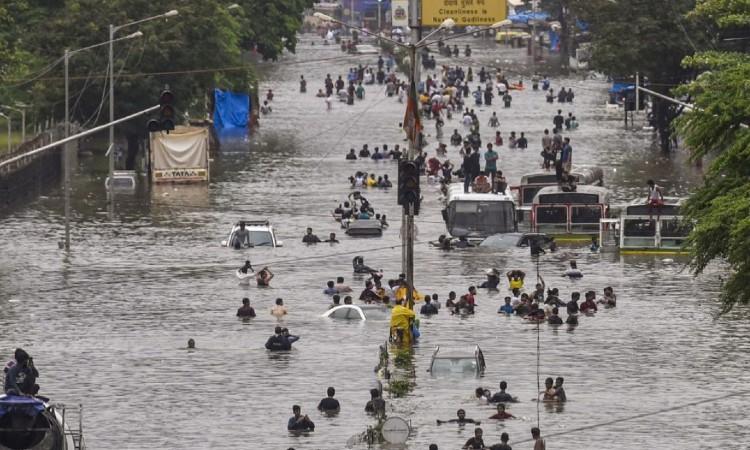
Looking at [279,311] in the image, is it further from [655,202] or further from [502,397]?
[655,202]

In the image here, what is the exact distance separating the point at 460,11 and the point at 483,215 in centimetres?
5203

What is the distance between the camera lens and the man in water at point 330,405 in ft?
159

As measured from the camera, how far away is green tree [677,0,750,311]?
139 feet

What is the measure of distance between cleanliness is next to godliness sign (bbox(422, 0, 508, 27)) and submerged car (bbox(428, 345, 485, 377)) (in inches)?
2994

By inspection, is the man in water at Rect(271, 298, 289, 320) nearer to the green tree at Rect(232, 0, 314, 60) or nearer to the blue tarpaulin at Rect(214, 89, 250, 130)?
the blue tarpaulin at Rect(214, 89, 250, 130)

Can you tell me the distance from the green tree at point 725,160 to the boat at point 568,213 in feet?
104

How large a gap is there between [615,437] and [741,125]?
692 cm

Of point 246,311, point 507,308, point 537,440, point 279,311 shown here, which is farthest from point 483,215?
point 537,440

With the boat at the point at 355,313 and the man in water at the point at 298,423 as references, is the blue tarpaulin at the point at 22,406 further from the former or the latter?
the boat at the point at 355,313

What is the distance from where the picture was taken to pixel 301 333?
58.9 meters

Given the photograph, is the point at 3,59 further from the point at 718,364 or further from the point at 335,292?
the point at 718,364

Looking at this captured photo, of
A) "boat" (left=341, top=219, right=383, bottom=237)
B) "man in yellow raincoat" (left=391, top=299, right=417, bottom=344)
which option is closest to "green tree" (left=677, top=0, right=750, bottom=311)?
"man in yellow raincoat" (left=391, top=299, right=417, bottom=344)

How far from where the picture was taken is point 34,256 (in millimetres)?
73750

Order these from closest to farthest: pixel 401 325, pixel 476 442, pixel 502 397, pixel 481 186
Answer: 1. pixel 476 442
2. pixel 502 397
3. pixel 401 325
4. pixel 481 186
